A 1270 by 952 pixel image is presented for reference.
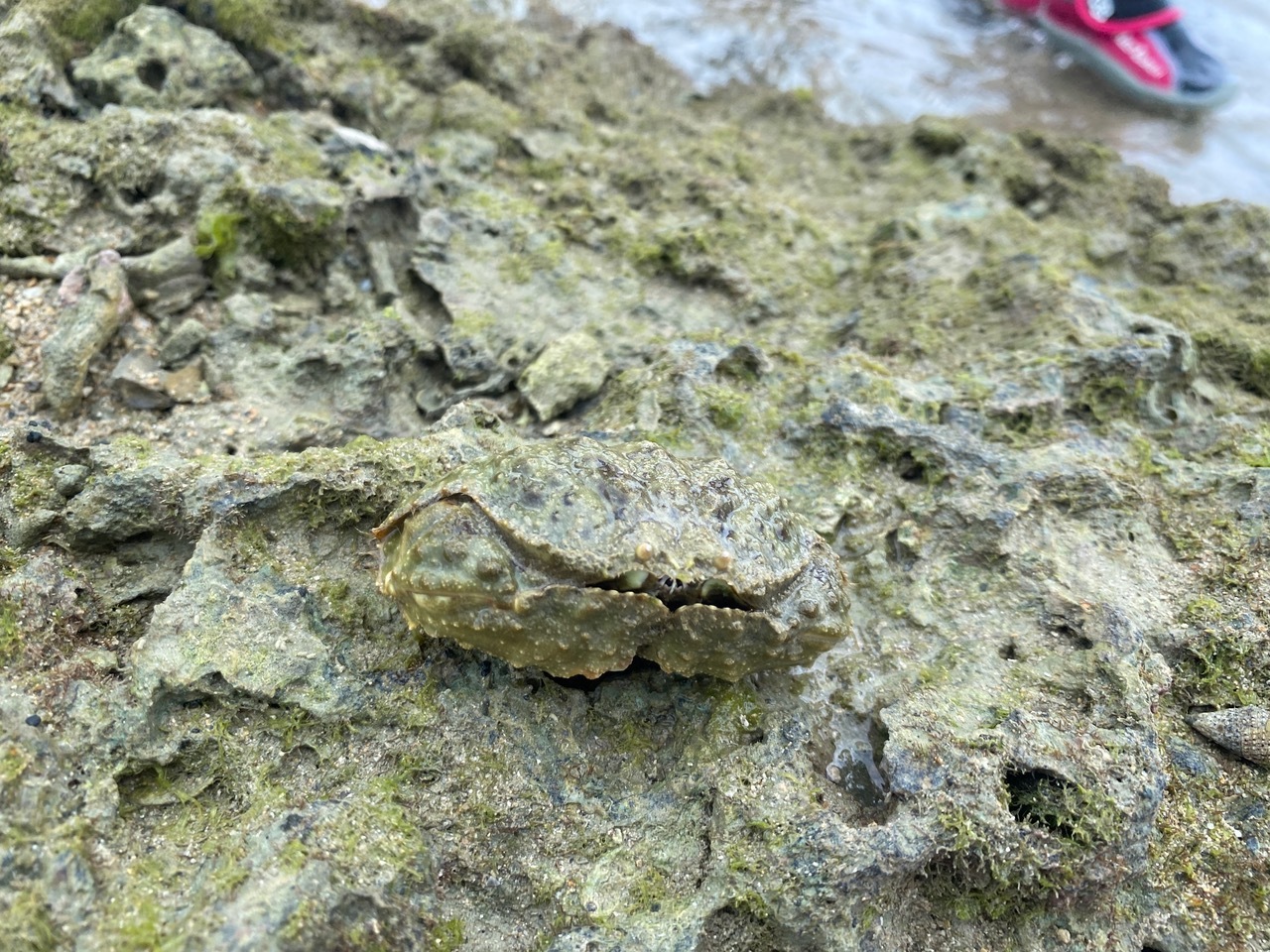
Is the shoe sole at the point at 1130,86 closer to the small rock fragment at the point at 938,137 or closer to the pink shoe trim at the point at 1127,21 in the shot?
the pink shoe trim at the point at 1127,21

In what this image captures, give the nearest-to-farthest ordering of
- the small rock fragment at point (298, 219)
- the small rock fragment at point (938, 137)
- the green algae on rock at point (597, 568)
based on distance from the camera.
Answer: the green algae on rock at point (597, 568) < the small rock fragment at point (298, 219) < the small rock fragment at point (938, 137)

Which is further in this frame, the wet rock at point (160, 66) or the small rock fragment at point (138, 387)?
the wet rock at point (160, 66)

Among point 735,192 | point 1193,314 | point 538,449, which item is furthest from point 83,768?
point 1193,314

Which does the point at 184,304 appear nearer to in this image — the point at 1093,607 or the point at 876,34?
the point at 1093,607

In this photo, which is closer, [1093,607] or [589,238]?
[1093,607]

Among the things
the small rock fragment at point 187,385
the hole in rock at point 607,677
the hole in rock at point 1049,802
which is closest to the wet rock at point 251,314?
the small rock fragment at point 187,385

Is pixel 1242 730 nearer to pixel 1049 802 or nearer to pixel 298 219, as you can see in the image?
pixel 1049 802

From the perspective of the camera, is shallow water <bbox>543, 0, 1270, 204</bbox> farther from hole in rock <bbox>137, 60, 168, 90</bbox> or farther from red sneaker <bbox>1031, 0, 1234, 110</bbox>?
hole in rock <bbox>137, 60, 168, 90</bbox>
